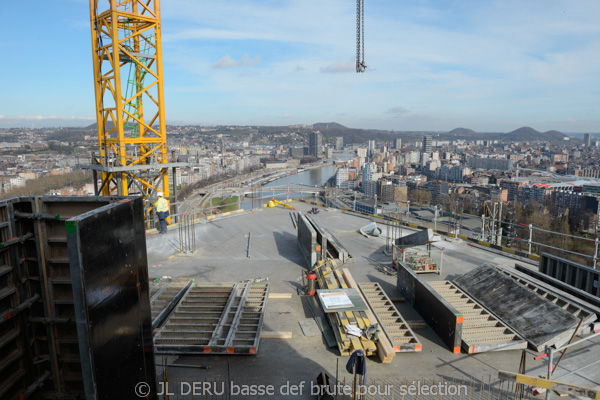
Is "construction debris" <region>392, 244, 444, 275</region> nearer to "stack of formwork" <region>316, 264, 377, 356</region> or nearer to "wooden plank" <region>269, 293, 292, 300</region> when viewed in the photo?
"stack of formwork" <region>316, 264, 377, 356</region>

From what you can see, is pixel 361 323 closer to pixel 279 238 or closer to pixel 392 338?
pixel 392 338

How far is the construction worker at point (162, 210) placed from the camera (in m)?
12.6

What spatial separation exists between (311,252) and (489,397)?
18.1 ft

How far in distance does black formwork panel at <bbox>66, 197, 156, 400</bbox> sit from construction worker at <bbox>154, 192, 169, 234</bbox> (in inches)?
336

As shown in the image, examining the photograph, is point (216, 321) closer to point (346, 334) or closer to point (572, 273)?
point (346, 334)

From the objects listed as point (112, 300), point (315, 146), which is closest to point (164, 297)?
point (112, 300)

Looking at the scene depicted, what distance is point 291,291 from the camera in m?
A: 8.80

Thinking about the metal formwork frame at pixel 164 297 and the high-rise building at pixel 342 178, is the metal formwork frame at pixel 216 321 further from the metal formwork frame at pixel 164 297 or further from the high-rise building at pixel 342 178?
the high-rise building at pixel 342 178

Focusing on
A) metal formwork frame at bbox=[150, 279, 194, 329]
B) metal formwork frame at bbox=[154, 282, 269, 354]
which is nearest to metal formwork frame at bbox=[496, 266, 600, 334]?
metal formwork frame at bbox=[154, 282, 269, 354]

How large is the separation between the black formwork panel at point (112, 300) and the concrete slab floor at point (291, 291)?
1.63 metres

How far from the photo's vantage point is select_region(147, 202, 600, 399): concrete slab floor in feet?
18.6

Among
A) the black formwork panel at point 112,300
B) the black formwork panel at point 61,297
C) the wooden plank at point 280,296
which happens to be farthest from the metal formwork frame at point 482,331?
the black formwork panel at point 61,297

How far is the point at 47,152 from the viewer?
98.1 meters

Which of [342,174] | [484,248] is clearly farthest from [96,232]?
[342,174]
